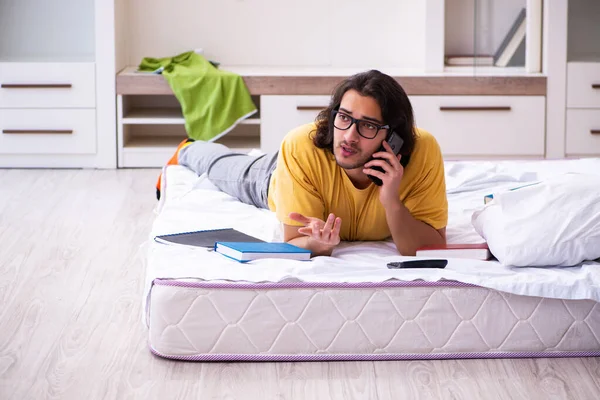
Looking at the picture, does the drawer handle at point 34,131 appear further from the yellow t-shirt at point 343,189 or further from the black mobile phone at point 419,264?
the black mobile phone at point 419,264

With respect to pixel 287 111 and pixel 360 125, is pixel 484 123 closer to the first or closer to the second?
pixel 287 111

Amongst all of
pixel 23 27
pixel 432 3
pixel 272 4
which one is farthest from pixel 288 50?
pixel 23 27

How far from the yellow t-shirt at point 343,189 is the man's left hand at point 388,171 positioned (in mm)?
108

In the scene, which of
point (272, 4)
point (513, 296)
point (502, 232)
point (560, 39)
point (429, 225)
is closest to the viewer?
point (513, 296)

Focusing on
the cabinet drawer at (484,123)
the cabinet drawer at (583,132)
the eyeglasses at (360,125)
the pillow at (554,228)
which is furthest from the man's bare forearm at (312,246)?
the cabinet drawer at (583,132)

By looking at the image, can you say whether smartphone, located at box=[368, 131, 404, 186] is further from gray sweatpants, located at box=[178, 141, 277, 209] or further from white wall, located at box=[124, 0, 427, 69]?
white wall, located at box=[124, 0, 427, 69]

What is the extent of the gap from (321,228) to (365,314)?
27 centimetres

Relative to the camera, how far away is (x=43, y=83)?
4812mm

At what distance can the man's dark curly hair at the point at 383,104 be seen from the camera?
2412mm

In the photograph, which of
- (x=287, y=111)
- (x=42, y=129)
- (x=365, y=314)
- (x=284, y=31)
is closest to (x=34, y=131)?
(x=42, y=129)

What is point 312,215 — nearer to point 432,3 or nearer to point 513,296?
point 513,296

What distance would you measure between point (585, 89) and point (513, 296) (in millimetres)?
2917

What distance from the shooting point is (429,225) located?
2605 millimetres

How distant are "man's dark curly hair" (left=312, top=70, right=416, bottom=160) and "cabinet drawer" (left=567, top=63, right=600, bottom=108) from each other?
8.56ft
